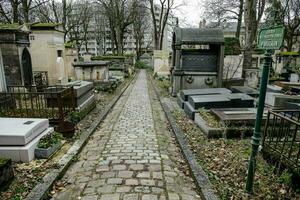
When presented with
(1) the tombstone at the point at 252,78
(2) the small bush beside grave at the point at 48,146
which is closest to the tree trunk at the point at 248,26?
(1) the tombstone at the point at 252,78

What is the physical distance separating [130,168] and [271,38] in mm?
3149

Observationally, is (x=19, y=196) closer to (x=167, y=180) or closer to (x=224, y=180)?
(x=167, y=180)

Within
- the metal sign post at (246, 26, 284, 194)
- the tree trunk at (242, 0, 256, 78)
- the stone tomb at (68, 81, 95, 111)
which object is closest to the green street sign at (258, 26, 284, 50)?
the metal sign post at (246, 26, 284, 194)

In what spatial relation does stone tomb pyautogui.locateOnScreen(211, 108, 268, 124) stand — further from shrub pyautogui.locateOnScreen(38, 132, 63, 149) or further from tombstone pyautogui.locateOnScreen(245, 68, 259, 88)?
tombstone pyautogui.locateOnScreen(245, 68, 259, 88)

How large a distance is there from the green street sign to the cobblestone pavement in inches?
95.1

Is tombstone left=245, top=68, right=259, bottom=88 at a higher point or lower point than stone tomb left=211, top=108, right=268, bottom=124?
higher

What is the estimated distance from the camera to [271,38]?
3236 mm

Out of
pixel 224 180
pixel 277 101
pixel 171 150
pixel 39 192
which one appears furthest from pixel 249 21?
pixel 39 192

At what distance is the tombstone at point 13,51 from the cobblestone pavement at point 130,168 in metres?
4.24

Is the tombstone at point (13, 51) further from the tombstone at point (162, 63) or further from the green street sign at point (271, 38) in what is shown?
the tombstone at point (162, 63)

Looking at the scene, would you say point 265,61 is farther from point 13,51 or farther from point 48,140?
point 13,51

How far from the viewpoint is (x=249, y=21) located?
12609 mm

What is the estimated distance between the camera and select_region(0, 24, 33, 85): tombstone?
8.88 meters

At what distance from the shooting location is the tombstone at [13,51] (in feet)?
29.1
